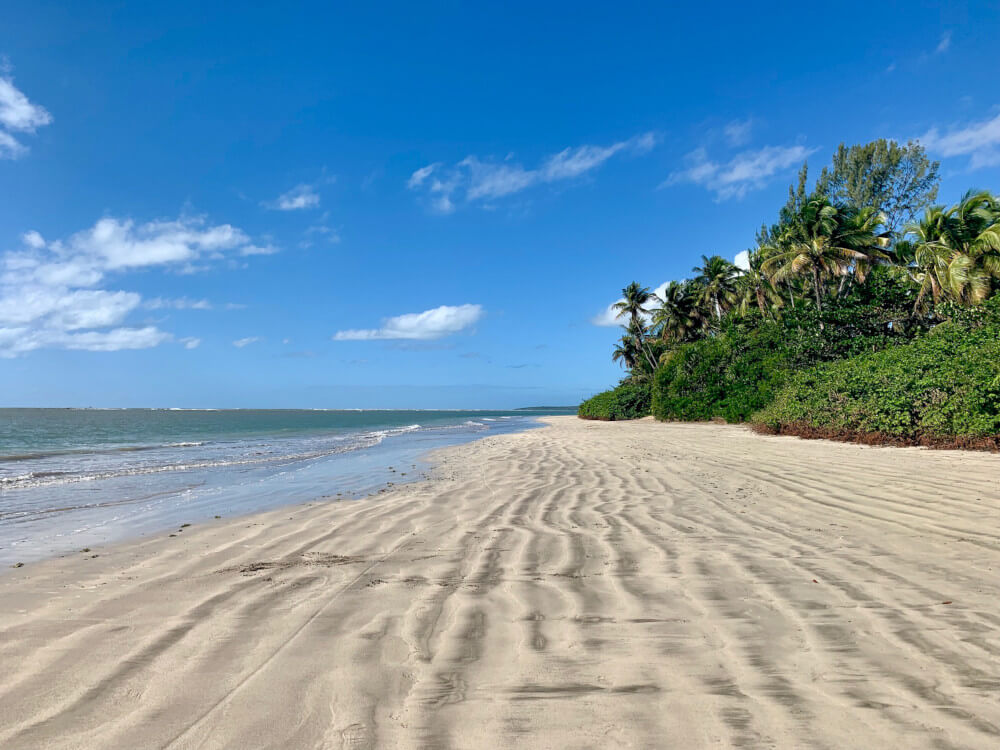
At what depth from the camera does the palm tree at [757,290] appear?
35969 mm

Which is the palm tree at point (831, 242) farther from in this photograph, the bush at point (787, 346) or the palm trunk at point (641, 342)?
the palm trunk at point (641, 342)

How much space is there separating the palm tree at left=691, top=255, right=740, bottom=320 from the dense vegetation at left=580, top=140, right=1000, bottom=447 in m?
0.12

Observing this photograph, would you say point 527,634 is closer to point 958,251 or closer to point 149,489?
point 149,489

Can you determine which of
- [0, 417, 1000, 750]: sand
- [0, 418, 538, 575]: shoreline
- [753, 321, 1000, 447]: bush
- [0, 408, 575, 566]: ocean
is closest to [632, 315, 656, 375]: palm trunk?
[753, 321, 1000, 447]: bush

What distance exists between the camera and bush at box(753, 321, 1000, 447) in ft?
35.7

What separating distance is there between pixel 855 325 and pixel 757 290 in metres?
13.5

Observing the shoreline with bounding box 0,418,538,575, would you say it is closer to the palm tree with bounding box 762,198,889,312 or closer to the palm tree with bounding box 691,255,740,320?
the palm tree with bounding box 762,198,889,312

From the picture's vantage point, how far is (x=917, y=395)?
1227 centimetres

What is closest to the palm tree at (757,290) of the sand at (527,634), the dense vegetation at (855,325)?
the dense vegetation at (855,325)

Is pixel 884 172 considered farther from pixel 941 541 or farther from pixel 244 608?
pixel 244 608

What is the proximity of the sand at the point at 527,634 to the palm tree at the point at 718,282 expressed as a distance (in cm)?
4174

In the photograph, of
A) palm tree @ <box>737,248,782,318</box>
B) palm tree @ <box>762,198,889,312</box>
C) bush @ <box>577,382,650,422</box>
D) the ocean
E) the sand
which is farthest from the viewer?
bush @ <box>577,382,650,422</box>

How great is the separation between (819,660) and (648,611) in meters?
0.95

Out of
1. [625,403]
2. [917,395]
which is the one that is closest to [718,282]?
[625,403]
